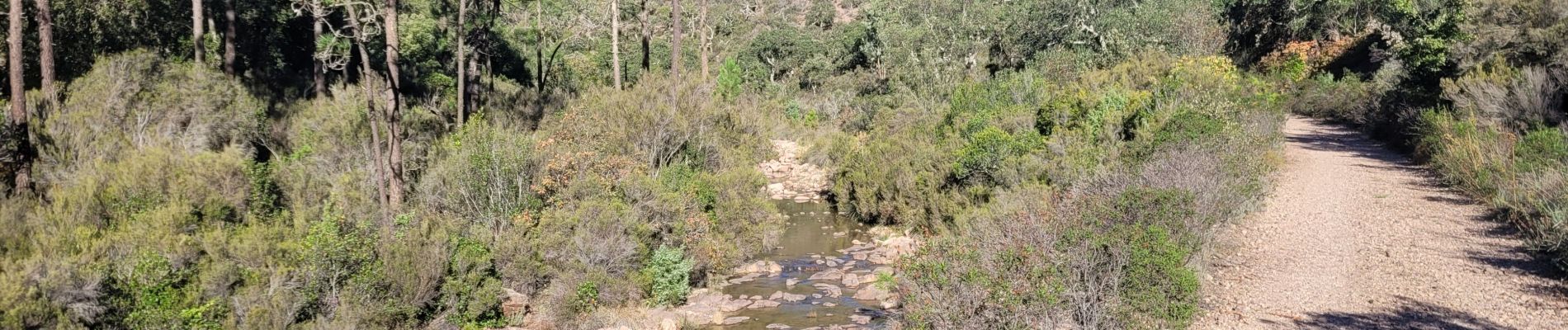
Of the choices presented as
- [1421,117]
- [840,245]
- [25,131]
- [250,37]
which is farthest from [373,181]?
[1421,117]

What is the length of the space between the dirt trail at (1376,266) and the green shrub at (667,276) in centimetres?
778

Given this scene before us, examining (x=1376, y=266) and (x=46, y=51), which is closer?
(x=1376, y=266)

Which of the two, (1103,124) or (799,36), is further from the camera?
(799,36)

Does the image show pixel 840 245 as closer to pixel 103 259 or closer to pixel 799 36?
pixel 103 259

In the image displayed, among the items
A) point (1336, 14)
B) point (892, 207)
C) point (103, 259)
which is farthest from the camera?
point (1336, 14)

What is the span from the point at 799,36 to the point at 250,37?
3332cm

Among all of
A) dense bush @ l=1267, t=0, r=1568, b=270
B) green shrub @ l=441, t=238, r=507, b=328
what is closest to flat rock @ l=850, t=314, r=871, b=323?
green shrub @ l=441, t=238, r=507, b=328

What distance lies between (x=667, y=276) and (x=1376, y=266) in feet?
33.7

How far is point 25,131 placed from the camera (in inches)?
495

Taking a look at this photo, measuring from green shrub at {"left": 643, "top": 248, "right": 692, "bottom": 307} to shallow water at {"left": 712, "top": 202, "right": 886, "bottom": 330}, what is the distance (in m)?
1.03

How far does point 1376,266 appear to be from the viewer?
12.3 m

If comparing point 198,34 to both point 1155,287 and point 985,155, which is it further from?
point 1155,287

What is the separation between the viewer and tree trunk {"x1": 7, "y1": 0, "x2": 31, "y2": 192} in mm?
12188

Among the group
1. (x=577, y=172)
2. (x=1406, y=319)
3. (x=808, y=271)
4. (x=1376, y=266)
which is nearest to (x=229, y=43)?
(x=577, y=172)
